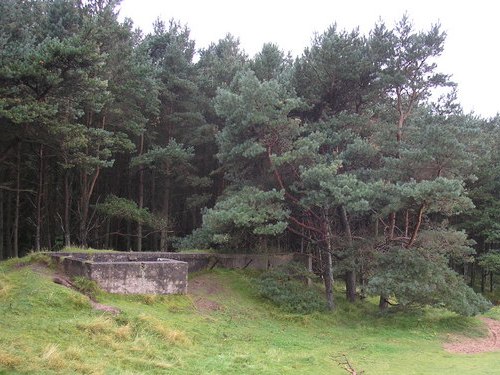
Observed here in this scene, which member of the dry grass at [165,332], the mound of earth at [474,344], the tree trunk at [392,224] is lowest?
the mound of earth at [474,344]

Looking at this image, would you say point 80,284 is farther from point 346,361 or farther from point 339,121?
point 339,121

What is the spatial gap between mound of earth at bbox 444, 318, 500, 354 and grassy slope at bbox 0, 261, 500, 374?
0.43 m

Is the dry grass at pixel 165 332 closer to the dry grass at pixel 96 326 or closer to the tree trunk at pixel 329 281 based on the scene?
the dry grass at pixel 96 326

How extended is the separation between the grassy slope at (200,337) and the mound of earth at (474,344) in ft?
1.41

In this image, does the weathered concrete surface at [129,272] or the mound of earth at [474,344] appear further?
the mound of earth at [474,344]

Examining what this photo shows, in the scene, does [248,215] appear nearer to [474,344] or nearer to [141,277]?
[141,277]

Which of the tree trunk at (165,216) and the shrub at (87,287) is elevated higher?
the tree trunk at (165,216)

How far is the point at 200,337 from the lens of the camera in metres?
11.6

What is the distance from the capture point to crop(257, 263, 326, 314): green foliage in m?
17.4

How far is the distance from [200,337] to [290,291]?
23.2ft

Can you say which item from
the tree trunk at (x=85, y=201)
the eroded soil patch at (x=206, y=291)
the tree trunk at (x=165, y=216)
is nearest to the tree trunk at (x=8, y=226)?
the tree trunk at (x=85, y=201)

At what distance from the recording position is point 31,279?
498 inches

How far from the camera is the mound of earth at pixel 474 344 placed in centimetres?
1442

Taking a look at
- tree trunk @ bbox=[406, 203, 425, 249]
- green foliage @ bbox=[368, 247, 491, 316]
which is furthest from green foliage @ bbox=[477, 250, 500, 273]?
tree trunk @ bbox=[406, 203, 425, 249]
